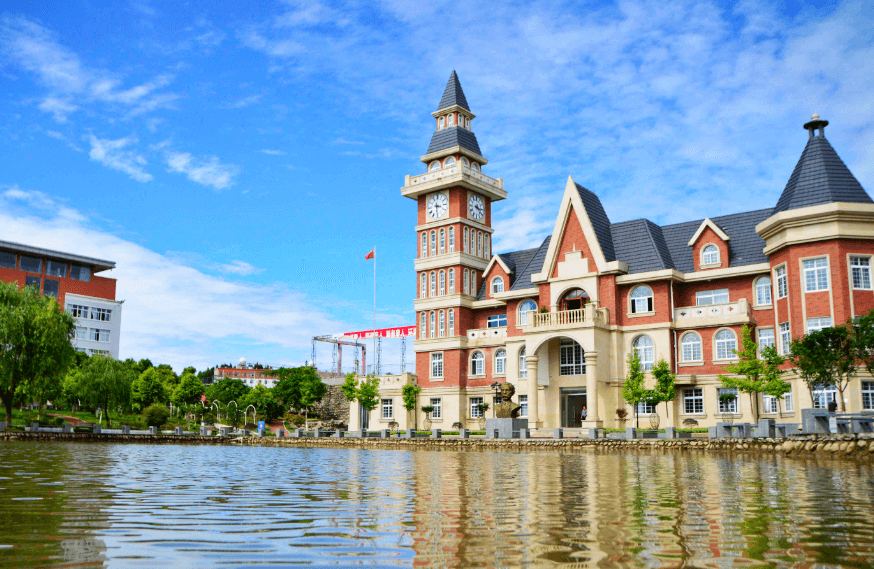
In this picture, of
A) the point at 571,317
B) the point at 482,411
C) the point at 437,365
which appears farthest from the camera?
the point at 437,365

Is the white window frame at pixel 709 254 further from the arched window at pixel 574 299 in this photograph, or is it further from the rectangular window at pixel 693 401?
the rectangular window at pixel 693 401

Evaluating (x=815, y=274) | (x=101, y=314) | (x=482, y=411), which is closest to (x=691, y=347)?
(x=815, y=274)

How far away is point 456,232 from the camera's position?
185 ft

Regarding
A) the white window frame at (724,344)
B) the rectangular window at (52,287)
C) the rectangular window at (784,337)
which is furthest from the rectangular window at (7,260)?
the rectangular window at (784,337)

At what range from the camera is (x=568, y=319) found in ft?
151

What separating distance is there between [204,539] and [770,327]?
42.0 metres

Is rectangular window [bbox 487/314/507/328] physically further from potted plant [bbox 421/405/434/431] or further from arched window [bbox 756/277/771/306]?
arched window [bbox 756/277/771/306]

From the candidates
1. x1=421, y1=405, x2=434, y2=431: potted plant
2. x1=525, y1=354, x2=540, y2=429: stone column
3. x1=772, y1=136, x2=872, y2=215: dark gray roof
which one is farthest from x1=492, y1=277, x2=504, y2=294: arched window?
x1=772, y1=136, x2=872, y2=215: dark gray roof

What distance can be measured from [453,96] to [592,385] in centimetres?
2856

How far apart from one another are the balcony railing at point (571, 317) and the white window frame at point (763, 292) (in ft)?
28.8

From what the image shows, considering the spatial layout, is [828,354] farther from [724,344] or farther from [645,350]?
[645,350]

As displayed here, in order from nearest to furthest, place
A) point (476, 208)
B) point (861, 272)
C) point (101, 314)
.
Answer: point (861, 272) < point (476, 208) < point (101, 314)

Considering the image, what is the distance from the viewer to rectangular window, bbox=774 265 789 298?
39000mm

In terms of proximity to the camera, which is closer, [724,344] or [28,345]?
[28,345]
